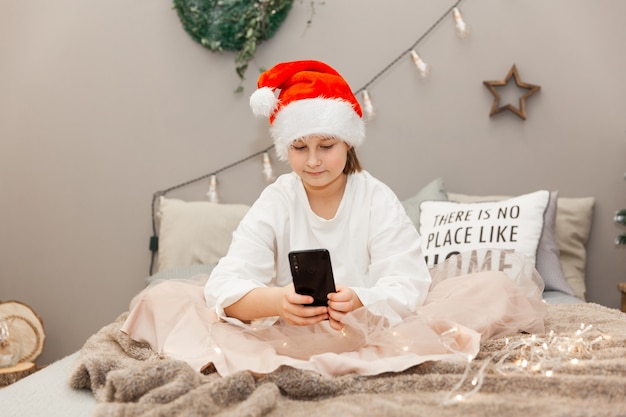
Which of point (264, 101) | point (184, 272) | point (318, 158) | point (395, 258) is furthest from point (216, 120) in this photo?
point (395, 258)

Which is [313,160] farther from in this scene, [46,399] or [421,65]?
[421,65]

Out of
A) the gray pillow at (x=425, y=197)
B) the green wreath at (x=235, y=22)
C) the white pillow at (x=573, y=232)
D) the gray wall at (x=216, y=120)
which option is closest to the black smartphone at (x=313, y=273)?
the gray pillow at (x=425, y=197)

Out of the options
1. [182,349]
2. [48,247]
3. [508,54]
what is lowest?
[182,349]

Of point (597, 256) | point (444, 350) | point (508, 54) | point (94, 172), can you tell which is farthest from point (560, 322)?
point (94, 172)

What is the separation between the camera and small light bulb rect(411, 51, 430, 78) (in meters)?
2.64

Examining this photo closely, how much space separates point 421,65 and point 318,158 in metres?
1.18

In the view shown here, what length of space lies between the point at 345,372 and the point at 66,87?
2.17m

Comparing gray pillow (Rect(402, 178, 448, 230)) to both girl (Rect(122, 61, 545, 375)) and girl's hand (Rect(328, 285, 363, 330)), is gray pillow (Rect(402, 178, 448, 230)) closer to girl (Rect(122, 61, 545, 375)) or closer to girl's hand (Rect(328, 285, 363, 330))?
girl (Rect(122, 61, 545, 375))

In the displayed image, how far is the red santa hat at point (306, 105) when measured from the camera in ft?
5.33

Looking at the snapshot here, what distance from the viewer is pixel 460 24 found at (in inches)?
103

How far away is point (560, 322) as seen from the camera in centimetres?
166

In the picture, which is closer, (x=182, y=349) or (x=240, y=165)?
(x=182, y=349)

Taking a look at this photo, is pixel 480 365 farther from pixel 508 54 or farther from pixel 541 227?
pixel 508 54

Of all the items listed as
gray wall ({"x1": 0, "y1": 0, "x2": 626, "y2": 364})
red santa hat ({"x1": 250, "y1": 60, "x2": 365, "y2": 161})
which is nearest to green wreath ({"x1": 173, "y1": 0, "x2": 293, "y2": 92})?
gray wall ({"x1": 0, "y1": 0, "x2": 626, "y2": 364})
